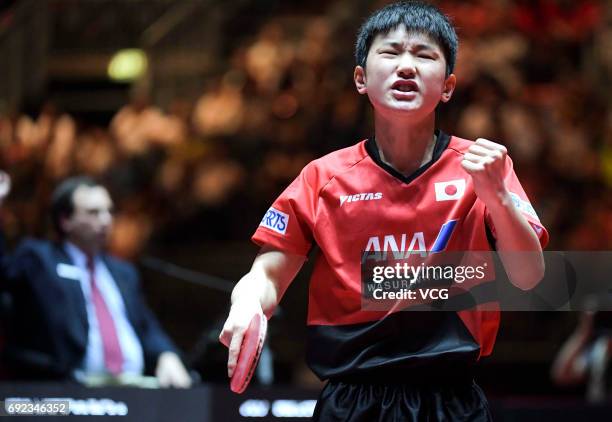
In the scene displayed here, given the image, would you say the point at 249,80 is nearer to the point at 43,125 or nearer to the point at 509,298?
the point at 43,125

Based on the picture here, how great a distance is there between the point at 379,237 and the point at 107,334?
8.86 ft

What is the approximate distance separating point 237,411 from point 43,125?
5463 millimetres

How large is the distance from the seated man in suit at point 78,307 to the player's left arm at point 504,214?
245 centimetres

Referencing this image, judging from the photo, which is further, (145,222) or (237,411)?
(145,222)

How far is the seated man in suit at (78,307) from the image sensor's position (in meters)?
4.77

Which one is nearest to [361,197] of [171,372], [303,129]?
[171,372]

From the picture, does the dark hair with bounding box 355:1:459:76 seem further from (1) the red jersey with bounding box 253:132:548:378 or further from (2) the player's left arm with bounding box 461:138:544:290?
(2) the player's left arm with bounding box 461:138:544:290

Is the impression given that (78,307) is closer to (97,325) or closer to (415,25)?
(97,325)

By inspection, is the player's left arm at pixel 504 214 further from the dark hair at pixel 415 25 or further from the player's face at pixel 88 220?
the player's face at pixel 88 220

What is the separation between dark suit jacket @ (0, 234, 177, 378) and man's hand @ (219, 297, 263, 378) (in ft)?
7.61

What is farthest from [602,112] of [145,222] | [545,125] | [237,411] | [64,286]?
[237,411]

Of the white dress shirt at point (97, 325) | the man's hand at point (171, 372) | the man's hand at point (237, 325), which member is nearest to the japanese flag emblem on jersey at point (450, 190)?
the man's hand at point (237, 325)

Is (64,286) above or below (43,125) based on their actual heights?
below

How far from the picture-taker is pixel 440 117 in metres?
8.45
